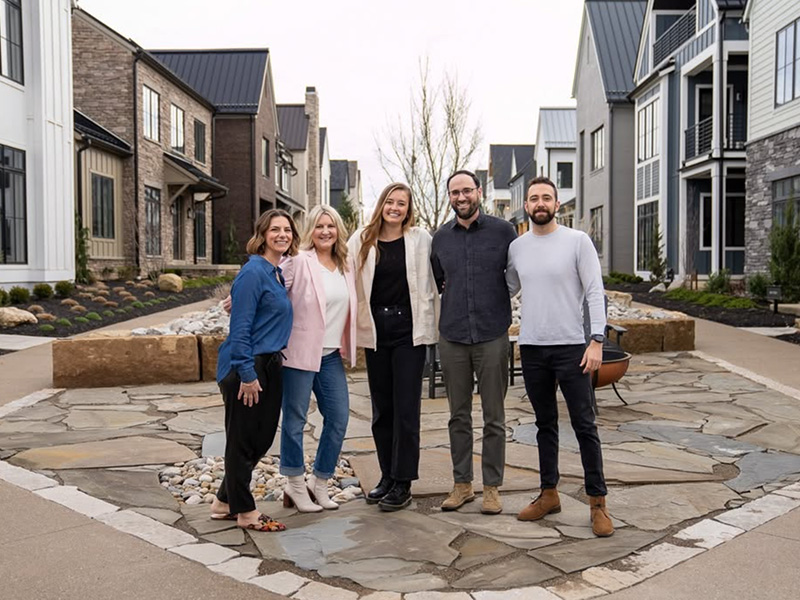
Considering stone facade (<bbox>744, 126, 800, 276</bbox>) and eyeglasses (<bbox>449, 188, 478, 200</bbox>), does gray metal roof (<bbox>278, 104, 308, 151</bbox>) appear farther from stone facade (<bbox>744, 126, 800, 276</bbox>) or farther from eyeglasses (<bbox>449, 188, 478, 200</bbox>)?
eyeglasses (<bbox>449, 188, 478, 200</bbox>)

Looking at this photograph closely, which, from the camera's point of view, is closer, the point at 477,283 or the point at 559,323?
the point at 559,323

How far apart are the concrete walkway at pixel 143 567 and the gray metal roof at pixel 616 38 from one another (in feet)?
99.0

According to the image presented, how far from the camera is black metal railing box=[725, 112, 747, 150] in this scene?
2397cm

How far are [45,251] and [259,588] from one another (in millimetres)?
15903

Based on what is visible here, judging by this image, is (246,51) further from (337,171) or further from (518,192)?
(337,171)

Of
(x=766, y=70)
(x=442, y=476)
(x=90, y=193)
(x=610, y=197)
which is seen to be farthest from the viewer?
(x=610, y=197)

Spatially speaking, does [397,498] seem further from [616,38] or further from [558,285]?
[616,38]

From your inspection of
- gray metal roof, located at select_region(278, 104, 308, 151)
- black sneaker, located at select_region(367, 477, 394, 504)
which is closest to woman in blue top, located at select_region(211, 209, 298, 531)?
black sneaker, located at select_region(367, 477, 394, 504)

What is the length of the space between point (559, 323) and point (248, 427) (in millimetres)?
1810

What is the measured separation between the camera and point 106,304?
17.1 meters

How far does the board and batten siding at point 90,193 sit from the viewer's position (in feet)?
73.2

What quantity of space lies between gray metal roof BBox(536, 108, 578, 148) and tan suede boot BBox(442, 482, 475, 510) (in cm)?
4514

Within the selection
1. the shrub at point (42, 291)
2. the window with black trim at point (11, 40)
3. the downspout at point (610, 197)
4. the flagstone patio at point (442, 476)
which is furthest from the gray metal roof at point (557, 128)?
the flagstone patio at point (442, 476)

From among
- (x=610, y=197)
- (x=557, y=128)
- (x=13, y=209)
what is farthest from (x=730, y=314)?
(x=557, y=128)
